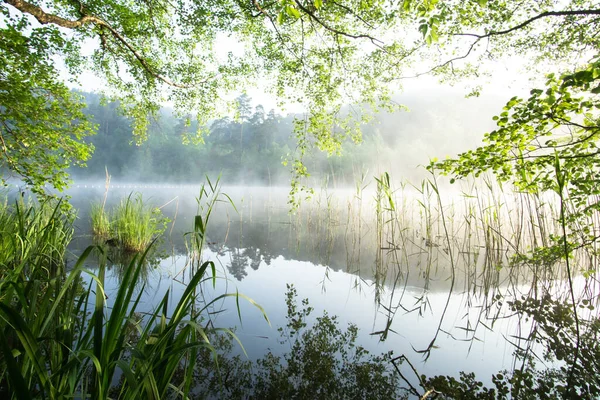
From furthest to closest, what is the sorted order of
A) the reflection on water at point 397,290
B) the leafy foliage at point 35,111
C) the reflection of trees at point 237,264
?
the reflection of trees at point 237,264, the leafy foliage at point 35,111, the reflection on water at point 397,290

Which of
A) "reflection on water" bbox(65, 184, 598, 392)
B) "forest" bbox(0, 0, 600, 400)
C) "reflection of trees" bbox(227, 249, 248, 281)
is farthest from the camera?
"reflection of trees" bbox(227, 249, 248, 281)

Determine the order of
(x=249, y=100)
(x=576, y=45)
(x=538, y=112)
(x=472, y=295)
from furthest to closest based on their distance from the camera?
(x=249, y=100) < (x=576, y=45) < (x=472, y=295) < (x=538, y=112)

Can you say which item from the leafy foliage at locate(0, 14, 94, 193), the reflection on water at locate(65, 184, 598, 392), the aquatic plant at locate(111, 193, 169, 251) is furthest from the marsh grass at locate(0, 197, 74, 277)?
the aquatic plant at locate(111, 193, 169, 251)

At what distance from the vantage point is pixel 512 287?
12.1 feet

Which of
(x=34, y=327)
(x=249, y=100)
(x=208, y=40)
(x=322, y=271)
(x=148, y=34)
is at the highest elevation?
(x=249, y=100)


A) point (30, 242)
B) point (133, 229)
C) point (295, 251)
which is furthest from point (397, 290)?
point (133, 229)

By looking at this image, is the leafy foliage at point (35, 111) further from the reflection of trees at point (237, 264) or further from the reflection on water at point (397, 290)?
the reflection of trees at point (237, 264)

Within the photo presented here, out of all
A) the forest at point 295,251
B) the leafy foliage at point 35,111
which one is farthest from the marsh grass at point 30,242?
the leafy foliage at point 35,111

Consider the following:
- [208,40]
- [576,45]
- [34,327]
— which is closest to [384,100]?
[576,45]

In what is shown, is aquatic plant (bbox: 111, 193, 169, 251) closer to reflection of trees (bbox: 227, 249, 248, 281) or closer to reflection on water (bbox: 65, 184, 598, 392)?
reflection on water (bbox: 65, 184, 598, 392)

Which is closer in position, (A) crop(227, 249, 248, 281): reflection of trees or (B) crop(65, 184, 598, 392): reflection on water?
(B) crop(65, 184, 598, 392): reflection on water

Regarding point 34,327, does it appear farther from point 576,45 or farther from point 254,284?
point 576,45

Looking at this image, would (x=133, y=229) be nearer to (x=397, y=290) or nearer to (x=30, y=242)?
(x=30, y=242)

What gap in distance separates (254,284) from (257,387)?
188 cm
